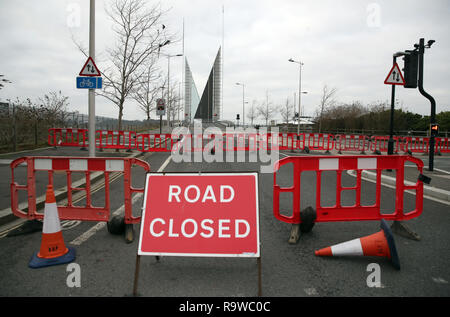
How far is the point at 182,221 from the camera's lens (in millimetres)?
3541

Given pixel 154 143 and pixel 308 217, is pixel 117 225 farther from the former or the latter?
pixel 154 143

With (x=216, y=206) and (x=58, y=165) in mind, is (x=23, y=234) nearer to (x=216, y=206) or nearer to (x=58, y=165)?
(x=58, y=165)

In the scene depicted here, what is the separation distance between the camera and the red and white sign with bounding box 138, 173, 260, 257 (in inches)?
133

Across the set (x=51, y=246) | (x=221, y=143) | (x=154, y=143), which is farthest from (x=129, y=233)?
(x=221, y=143)

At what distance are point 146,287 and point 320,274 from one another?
1.82 metres

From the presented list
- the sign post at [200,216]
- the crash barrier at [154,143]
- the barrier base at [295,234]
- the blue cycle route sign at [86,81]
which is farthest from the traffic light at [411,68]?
the crash barrier at [154,143]

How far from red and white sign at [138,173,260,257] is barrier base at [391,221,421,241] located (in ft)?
8.64

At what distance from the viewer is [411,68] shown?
10469mm

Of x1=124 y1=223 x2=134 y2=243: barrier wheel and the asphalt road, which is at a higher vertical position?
x1=124 y1=223 x2=134 y2=243: barrier wheel

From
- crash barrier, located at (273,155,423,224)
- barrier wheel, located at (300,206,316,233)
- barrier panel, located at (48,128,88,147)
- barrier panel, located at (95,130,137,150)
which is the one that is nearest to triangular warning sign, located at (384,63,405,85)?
crash barrier, located at (273,155,423,224)

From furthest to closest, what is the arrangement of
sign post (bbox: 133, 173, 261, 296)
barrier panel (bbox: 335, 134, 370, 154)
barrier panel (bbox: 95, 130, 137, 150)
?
barrier panel (bbox: 335, 134, 370, 154), barrier panel (bbox: 95, 130, 137, 150), sign post (bbox: 133, 173, 261, 296)

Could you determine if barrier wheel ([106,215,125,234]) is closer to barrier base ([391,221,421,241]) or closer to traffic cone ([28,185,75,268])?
traffic cone ([28,185,75,268])

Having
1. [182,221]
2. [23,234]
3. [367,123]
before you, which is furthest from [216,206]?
[367,123]
